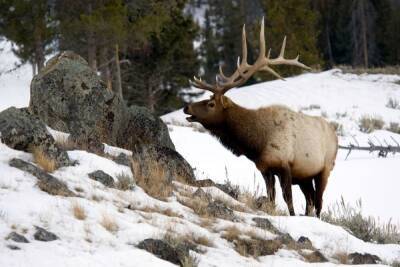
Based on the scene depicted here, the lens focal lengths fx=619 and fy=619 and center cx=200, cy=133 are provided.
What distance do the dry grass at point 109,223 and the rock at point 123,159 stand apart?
5.81 feet

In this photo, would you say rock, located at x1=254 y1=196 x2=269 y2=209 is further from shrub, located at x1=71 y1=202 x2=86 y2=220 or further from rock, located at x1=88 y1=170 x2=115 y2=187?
shrub, located at x1=71 y1=202 x2=86 y2=220

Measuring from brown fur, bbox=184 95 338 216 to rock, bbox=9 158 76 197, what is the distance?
125 inches

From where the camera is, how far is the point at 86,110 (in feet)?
25.3

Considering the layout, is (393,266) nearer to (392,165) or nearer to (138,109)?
(138,109)

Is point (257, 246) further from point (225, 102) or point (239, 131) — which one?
point (225, 102)

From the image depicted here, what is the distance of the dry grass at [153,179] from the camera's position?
5754 millimetres

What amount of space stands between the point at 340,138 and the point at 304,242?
395 inches

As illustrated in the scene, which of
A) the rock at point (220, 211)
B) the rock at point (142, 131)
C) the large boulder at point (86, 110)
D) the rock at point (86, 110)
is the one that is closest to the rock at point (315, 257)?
the rock at point (220, 211)

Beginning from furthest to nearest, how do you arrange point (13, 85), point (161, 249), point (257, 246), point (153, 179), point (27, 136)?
1. point (13, 85)
2. point (153, 179)
3. point (27, 136)
4. point (257, 246)
5. point (161, 249)

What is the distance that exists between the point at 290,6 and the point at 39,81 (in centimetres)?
3108

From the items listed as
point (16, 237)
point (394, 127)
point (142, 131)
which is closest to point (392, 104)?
point (394, 127)

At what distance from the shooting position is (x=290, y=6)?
122 ft

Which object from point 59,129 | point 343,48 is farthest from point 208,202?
point 343,48

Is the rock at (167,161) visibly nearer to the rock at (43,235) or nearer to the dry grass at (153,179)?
the dry grass at (153,179)
